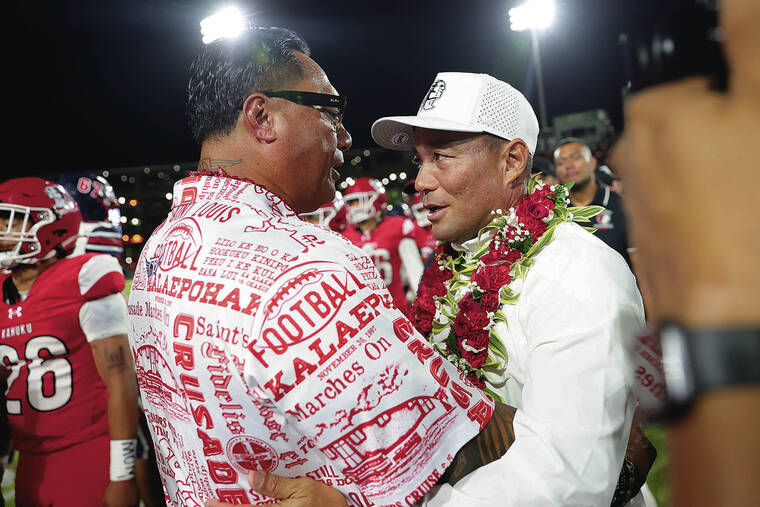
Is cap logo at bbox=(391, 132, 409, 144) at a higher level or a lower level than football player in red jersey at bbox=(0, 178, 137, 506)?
higher

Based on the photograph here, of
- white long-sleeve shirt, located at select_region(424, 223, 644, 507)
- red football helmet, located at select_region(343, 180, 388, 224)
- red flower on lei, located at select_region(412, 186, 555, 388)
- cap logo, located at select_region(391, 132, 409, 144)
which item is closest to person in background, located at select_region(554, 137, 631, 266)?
red football helmet, located at select_region(343, 180, 388, 224)

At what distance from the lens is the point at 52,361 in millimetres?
3430

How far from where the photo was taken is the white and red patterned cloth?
129 cm

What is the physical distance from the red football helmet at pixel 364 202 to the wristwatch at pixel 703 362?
8.50m

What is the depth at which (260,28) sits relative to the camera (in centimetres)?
185

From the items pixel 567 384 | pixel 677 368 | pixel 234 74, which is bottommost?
pixel 567 384

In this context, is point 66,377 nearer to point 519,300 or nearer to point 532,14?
point 519,300

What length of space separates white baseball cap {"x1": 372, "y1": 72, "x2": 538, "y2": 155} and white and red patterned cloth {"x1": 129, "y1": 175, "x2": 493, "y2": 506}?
3.55 feet

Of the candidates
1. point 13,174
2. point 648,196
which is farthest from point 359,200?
point 13,174

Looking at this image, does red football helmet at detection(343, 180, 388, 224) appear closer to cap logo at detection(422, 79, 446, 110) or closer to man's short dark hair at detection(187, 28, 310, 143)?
cap logo at detection(422, 79, 446, 110)

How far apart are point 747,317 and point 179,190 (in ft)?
5.29

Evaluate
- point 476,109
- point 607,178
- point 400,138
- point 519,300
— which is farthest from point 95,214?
point 607,178

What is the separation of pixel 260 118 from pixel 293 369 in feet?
2.94

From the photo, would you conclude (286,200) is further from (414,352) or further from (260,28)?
(414,352)
